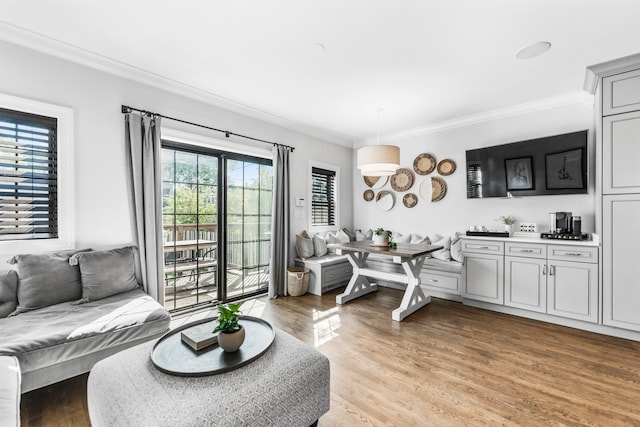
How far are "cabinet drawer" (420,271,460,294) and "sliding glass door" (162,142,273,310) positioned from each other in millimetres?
2466

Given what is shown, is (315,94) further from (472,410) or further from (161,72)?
(472,410)

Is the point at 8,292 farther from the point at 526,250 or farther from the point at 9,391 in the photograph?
the point at 526,250

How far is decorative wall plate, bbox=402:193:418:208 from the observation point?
4982 mm

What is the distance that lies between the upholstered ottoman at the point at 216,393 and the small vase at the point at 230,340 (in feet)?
0.52

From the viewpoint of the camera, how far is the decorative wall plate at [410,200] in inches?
196

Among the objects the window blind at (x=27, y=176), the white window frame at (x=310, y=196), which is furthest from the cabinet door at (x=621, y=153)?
the window blind at (x=27, y=176)

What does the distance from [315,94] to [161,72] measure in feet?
5.60

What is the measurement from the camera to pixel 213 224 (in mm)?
3791

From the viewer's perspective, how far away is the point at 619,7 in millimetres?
2023

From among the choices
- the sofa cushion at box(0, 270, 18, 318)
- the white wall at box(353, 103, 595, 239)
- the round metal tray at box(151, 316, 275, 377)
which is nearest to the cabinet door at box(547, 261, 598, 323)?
the white wall at box(353, 103, 595, 239)

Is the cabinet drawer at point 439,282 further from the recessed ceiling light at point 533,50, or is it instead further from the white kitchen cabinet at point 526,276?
the recessed ceiling light at point 533,50

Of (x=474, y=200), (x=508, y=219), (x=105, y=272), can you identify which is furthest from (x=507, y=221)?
(x=105, y=272)

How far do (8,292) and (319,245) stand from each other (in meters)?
3.57

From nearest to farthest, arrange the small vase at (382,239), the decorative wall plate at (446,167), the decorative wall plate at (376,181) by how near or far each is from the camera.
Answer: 1. the small vase at (382,239)
2. the decorative wall plate at (446,167)
3. the decorative wall plate at (376,181)
